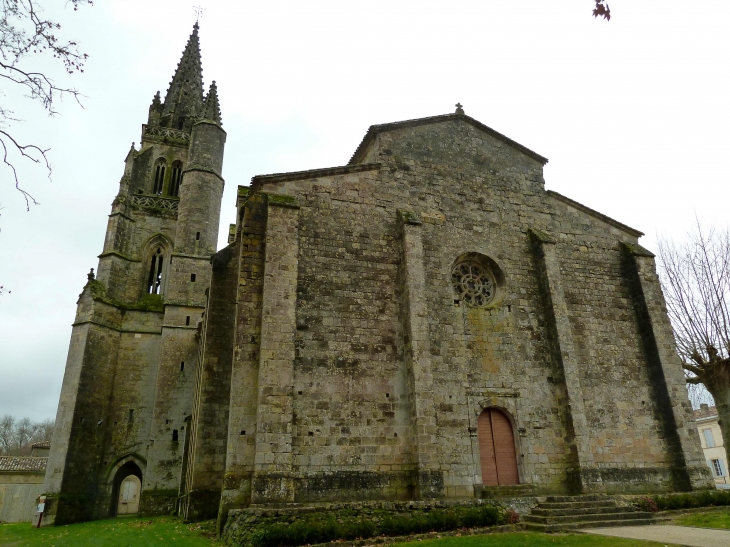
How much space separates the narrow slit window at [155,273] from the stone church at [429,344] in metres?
9.52

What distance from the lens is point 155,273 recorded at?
2591 cm

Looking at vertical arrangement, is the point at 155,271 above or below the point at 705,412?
above

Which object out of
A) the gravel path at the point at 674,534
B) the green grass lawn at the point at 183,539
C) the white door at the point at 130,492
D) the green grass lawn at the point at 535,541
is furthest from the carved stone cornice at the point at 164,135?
the gravel path at the point at 674,534

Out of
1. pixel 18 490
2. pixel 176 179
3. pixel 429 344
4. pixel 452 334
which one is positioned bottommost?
pixel 18 490

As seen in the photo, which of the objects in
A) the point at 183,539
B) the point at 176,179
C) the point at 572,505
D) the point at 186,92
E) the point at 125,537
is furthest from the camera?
the point at 186,92

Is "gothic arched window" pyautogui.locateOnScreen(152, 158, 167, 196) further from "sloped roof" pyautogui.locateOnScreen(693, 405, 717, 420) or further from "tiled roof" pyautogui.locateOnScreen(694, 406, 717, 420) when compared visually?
"tiled roof" pyautogui.locateOnScreen(694, 406, 717, 420)

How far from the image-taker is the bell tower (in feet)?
65.2

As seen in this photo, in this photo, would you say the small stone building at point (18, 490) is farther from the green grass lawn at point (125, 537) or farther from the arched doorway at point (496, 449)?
the arched doorway at point (496, 449)

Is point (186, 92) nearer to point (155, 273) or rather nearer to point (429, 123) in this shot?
point (155, 273)

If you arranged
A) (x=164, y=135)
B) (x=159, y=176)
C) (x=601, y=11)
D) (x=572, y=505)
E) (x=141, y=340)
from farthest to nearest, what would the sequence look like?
(x=164, y=135)
(x=159, y=176)
(x=141, y=340)
(x=572, y=505)
(x=601, y=11)

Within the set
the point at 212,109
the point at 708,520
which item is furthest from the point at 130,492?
the point at 708,520

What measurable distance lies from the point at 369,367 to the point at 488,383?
3.44 metres

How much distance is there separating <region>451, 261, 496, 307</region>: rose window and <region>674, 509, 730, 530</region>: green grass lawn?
6879 mm

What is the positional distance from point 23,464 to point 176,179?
18.8m
